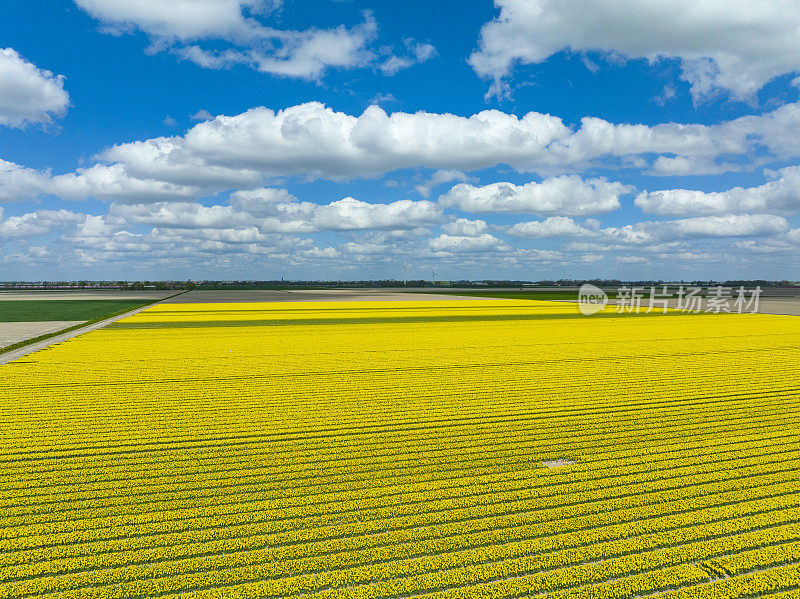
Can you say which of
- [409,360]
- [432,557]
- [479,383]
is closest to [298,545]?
[432,557]

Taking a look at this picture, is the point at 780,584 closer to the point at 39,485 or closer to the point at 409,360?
the point at 39,485

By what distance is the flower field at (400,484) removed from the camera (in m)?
5.49

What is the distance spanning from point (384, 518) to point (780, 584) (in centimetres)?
444

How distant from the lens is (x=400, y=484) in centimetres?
771

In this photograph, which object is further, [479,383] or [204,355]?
[204,355]

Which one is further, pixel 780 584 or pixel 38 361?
pixel 38 361

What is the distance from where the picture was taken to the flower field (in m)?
5.49

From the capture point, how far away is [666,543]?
238 inches

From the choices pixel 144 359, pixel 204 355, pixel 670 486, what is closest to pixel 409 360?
pixel 204 355

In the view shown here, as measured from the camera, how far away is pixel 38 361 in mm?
19250

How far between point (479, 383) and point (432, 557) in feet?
31.8

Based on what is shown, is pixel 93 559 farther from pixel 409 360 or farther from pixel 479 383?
pixel 409 360

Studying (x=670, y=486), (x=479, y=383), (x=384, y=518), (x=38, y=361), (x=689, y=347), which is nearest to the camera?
(x=384, y=518)

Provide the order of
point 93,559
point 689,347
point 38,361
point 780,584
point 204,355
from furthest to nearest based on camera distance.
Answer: point 689,347, point 204,355, point 38,361, point 93,559, point 780,584
